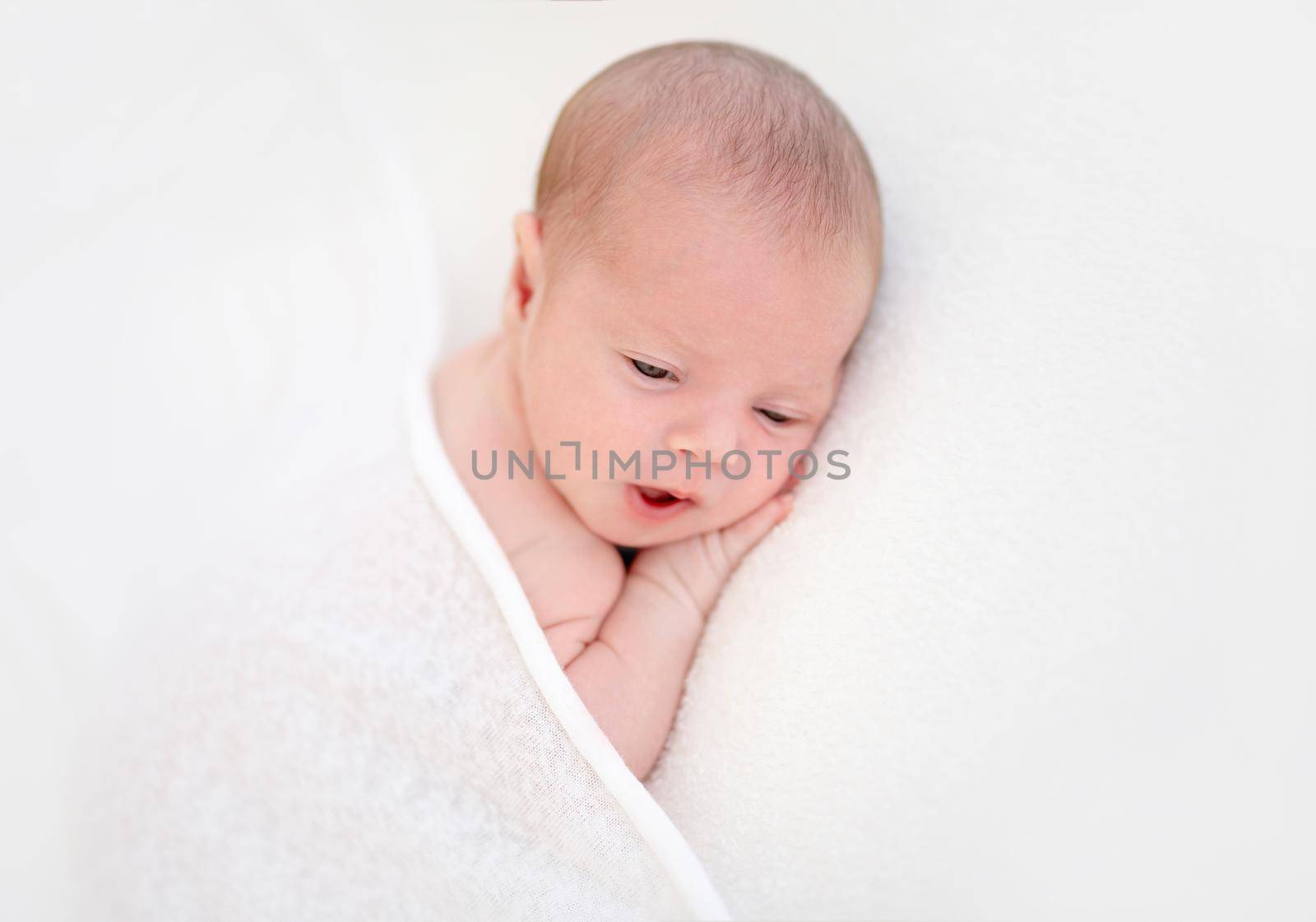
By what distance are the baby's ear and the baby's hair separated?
0.02 m

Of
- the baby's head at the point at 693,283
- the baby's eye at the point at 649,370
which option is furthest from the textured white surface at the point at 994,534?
the baby's eye at the point at 649,370

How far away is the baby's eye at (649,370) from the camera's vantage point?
1100 millimetres

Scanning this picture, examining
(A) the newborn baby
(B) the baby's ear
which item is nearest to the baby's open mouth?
(A) the newborn baby

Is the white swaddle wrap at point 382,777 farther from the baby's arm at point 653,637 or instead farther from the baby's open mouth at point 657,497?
the baby's open mouth at point 657,497

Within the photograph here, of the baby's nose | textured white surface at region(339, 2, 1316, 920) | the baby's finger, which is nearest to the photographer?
textured white surface at region(339, 2, 1316, 920)

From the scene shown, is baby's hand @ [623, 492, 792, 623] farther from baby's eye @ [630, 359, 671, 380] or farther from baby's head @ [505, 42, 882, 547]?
baby's eye @ [630, 359, 671, 380]

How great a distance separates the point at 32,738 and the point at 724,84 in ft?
3.71

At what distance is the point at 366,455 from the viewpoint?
4.21ft

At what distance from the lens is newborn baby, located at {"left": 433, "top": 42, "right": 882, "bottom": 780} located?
1067 mm

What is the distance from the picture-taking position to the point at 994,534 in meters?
1.05

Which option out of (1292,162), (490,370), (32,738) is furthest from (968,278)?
(32,738)

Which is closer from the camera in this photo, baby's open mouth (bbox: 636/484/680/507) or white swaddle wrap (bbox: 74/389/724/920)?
white swaddle wrap (bbox: 74/389/724/920)

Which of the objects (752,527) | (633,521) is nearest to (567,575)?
(633,521)

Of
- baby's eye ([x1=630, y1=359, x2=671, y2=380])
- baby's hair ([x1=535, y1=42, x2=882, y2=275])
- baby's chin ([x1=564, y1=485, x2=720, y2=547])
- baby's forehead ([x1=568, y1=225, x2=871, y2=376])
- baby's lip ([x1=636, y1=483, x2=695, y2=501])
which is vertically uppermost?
baby's hair ([x1=535, y1=42, x2=882, y2=275])
